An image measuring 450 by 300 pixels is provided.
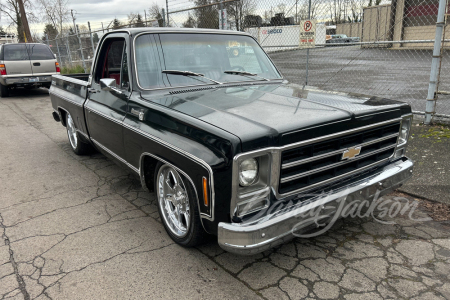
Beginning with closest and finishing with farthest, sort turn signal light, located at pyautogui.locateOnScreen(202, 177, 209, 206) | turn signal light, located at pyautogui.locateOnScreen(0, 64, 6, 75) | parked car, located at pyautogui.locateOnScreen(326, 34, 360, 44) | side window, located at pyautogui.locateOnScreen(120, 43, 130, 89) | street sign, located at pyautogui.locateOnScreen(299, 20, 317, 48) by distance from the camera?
turn signal light, located at pyautogui.locateOnScreen(202, 177, 209, 206) < side window, located at pyautogui.locateOnScreen(120, 43, 130, 89) < street sign, located at pyautogui.locateOnScreen(299, 20, 317, 48) < turn signal light, located at pyautogui.locateOnScreen(0, 64, 6, 75) < parked car, located at pyautogui.locateOnScreen(326, 34, 360, 44)

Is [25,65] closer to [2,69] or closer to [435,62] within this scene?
[2,69]

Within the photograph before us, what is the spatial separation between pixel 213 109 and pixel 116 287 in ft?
4.88

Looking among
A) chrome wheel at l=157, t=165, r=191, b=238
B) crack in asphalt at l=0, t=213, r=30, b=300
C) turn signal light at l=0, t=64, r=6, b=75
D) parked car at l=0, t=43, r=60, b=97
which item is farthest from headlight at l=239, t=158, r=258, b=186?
turn signal light at l=0, t=64, r=6, b=75

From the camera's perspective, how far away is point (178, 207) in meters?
3.03

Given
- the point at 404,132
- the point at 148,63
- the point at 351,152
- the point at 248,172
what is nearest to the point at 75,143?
the point at 148,63

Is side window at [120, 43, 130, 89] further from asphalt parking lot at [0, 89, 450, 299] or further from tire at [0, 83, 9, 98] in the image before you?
tire at [0, 83, 9, 98]

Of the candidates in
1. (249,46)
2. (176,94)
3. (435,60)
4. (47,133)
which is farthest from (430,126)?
(47,133)

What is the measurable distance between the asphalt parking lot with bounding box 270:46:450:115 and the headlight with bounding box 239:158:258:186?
6087mm

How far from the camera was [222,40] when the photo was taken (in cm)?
395

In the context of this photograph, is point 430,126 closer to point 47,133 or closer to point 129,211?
point 129,211

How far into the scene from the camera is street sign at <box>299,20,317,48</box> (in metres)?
6.49

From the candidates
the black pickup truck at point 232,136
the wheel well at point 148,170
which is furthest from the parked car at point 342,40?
the wheel well at point 148,170

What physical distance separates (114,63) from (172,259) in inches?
95.2

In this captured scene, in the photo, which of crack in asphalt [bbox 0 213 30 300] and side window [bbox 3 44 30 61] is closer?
crack in asphalt [bbox 0 213 30 300]
